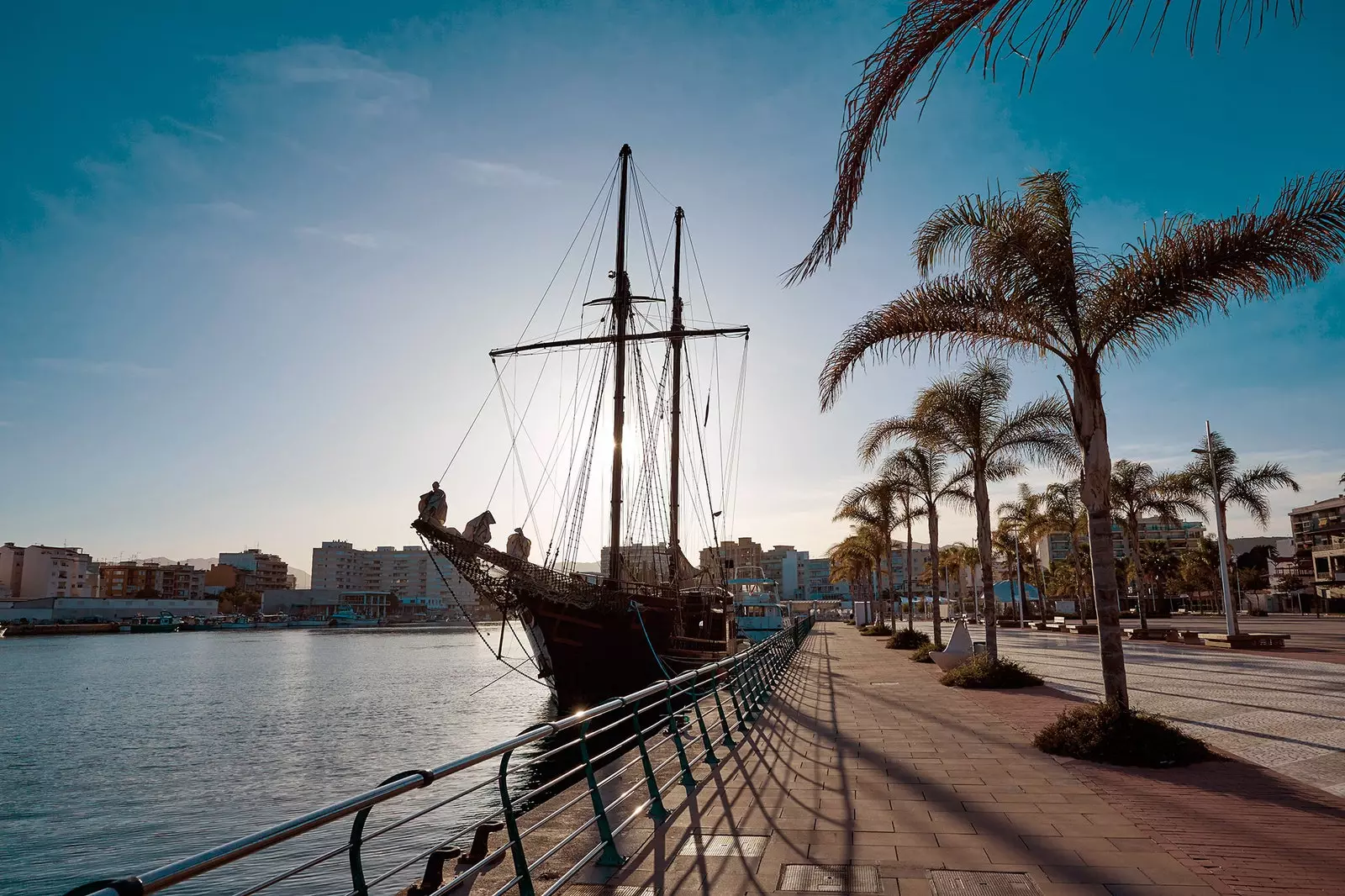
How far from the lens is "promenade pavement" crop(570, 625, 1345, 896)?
5195 millimetres

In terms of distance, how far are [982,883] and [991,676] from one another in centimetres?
1366

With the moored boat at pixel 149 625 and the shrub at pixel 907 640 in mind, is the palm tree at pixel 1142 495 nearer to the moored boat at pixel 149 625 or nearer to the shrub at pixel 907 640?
the shrub at pixel 907 640

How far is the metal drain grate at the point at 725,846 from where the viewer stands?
5.85m

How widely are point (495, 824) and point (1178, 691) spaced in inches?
604

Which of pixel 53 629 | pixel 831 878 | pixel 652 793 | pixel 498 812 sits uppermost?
pixel 498 812

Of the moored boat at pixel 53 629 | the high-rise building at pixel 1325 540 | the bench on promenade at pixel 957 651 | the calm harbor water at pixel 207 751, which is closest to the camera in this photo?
the calm harbor water at pixel 207 751

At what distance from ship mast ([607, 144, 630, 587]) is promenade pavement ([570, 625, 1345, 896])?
1766 cm

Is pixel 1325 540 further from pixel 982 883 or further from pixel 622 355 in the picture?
pixel 982 883

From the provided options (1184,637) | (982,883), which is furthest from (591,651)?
(1184,637)

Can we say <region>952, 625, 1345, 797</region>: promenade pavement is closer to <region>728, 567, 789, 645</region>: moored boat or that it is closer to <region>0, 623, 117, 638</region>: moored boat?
<region>728, 567, 789, 645</region>: moored boat

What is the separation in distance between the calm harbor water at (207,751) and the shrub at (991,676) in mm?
10896

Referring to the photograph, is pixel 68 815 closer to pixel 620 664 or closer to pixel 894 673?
pixel 620 664

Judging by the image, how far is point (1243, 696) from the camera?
1534 centimetres

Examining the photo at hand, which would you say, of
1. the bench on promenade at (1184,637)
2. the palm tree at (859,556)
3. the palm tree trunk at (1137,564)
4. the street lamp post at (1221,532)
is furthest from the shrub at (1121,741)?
the palm tree at (859,556)
